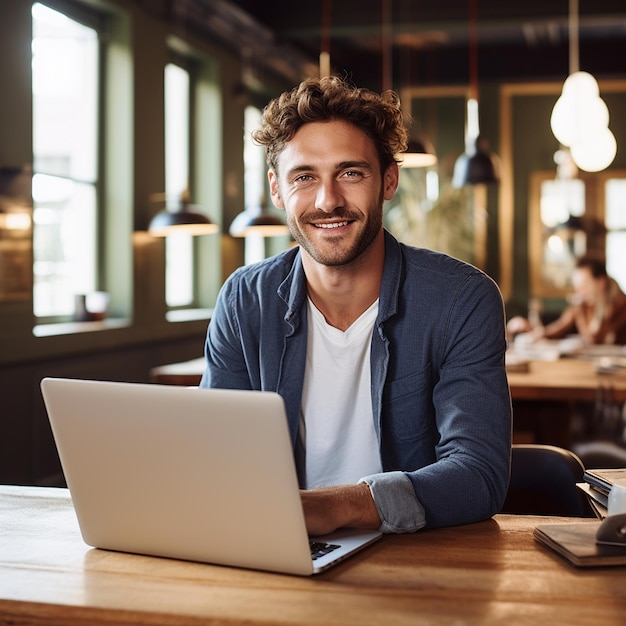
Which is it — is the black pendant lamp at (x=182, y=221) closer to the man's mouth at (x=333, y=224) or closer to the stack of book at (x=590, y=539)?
the man's mouth at (x=333, y=224)

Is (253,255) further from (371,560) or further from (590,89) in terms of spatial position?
(371,560)

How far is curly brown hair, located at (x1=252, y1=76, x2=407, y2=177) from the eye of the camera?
1.94 m

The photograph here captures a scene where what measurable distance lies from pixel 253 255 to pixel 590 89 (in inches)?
180

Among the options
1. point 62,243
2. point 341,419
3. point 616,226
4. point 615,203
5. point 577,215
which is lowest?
point 341,419

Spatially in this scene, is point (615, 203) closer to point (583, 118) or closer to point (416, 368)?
point (583, 118)

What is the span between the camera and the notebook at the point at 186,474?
129 cm

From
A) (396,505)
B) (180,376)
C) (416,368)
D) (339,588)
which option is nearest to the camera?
(339,588)

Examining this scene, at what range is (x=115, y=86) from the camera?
237 inches

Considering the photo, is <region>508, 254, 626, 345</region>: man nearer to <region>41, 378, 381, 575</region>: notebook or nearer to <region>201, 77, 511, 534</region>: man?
<region>201, 77, 511, 534</region>: man

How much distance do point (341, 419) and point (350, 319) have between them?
0.22 meters

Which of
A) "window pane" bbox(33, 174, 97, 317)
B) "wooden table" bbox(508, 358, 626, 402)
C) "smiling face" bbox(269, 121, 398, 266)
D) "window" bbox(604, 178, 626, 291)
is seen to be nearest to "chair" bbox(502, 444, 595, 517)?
"smiling face" bbox(269, 121, 398, 266)

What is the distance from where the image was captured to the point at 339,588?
1.29 m

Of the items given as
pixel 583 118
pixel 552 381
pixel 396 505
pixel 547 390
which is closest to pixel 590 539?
pixel 396 505

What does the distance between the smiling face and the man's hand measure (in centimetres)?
59
